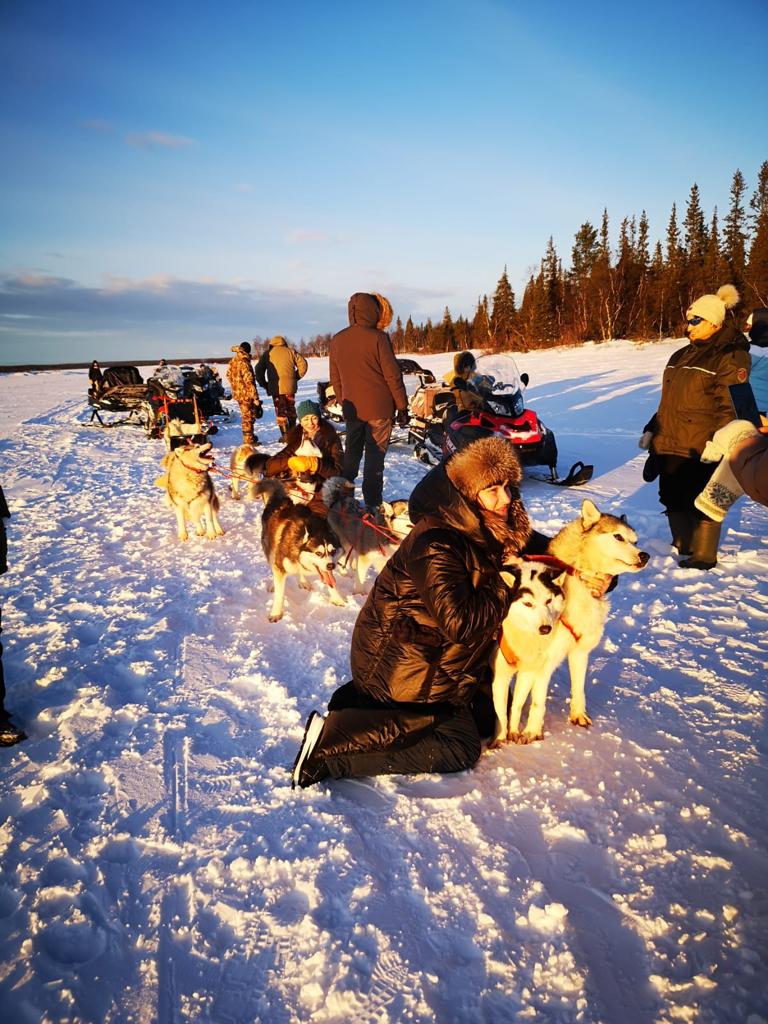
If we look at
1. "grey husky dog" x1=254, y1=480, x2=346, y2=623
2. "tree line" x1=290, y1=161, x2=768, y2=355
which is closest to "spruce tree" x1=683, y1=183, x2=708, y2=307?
"tree line" x1=290, y1=161, x2=768, y2=355

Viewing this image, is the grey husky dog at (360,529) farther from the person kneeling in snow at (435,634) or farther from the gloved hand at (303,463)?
the person kneeling in snow at (435,634)

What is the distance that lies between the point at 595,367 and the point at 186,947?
21.8 m

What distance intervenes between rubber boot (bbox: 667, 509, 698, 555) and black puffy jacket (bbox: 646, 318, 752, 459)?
0.51 metres

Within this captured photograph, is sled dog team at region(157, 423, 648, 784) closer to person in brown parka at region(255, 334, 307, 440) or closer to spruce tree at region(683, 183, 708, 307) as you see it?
person in brown parka at region(255, 334, 307, 440)

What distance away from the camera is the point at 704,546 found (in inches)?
159

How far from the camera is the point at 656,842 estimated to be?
1861 millimetres

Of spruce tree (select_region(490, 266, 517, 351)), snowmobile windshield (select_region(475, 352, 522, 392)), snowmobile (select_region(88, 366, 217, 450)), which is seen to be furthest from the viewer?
spruce tree (select_region(490, 266, 517, 351))

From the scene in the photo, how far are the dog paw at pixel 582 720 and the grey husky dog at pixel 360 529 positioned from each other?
1872 mm

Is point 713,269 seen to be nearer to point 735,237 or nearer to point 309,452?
point 735,237

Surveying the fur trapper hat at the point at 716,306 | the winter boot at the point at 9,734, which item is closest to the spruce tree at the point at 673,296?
the fur trapper hat at the point at 716,306

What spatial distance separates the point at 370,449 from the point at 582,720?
12.1 feet

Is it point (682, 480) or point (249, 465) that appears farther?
point (249, 465)

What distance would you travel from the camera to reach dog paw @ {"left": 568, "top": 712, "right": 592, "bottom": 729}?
8.21 ft

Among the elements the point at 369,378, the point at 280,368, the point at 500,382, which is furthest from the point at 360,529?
the point at 280,368
